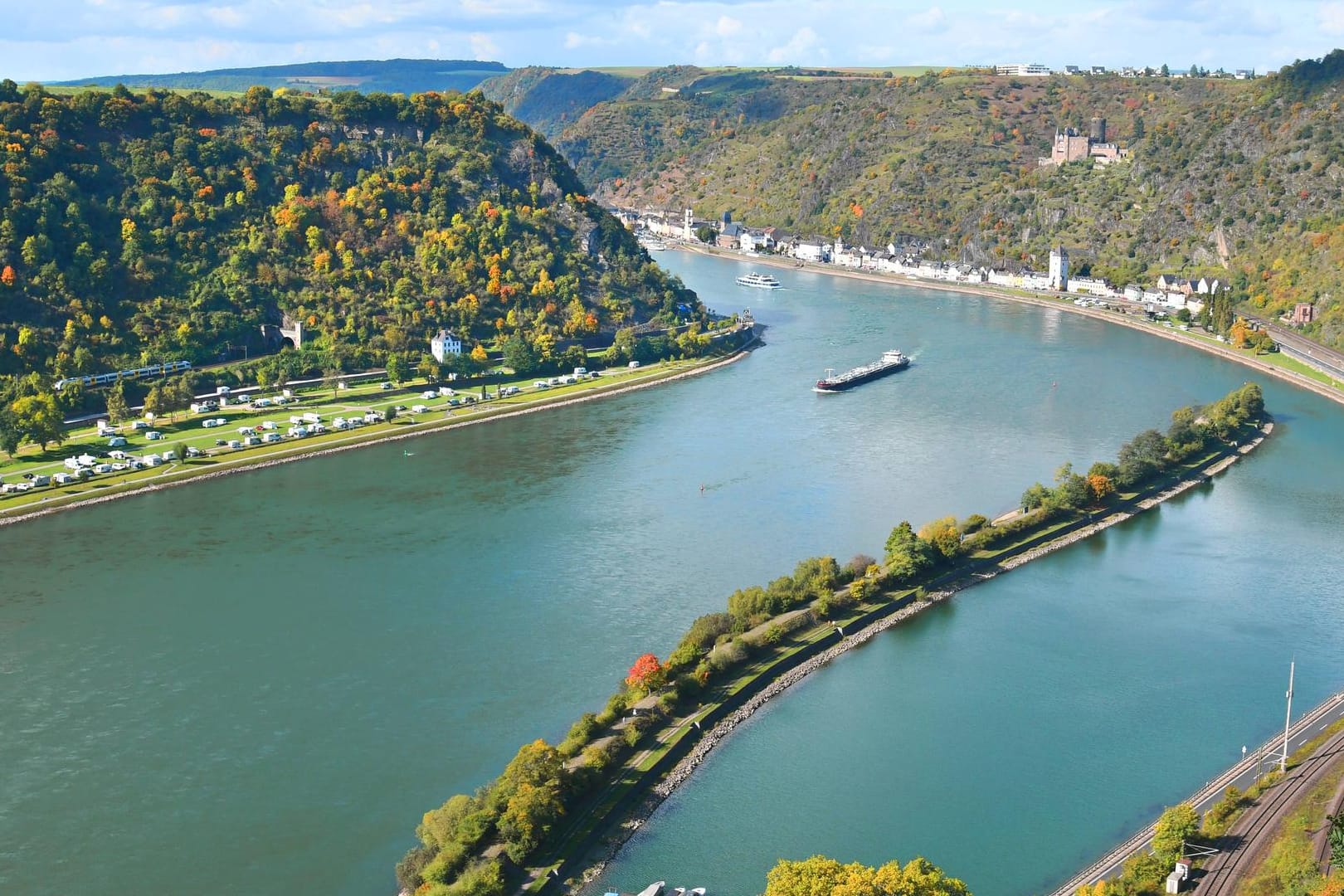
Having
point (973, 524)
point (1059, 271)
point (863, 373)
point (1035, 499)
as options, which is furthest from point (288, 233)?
point (1059, 271)

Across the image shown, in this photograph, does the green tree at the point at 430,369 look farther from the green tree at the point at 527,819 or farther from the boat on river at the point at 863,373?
the green tree at the point at 527,819

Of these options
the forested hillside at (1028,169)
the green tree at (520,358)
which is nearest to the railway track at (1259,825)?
the green tree at (520,358)

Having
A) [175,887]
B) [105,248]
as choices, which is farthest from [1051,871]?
[105,248]

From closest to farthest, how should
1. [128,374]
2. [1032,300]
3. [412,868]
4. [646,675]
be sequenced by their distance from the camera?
1. [412,868]
2. [646,675]
3. [128,374]
4. [1032,300]

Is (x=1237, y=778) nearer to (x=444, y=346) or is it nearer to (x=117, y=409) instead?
(x=117, y=409)

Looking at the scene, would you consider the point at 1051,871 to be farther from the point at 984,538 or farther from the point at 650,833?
the point at 984,538

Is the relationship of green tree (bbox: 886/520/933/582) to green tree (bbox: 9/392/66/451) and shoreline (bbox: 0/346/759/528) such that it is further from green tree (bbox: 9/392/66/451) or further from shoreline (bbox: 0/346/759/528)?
green tree (bbox: 9/392/66/451)
